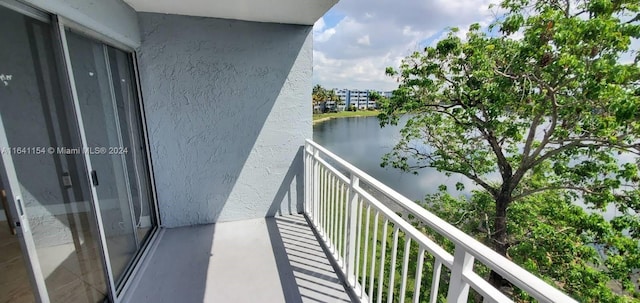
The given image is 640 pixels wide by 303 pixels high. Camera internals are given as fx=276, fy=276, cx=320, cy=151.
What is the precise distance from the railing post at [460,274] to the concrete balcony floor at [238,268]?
1164 millimetres

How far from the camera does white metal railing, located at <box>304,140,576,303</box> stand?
0.86 m

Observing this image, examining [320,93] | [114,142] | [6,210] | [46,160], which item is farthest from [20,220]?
[320,93]

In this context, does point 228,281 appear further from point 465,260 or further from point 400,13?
point 400,13

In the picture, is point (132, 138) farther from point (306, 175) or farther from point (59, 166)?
point (306, 175)

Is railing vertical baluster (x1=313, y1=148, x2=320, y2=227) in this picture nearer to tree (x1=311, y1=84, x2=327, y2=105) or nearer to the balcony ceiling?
the balcony ceiling

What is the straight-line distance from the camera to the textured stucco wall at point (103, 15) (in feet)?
4.65

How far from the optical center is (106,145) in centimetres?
202

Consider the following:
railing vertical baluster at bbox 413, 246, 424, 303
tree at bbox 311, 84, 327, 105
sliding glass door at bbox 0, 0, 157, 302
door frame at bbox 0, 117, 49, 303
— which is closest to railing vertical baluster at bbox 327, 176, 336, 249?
railing vertical baluster at bbox 413, 246, 424, 303

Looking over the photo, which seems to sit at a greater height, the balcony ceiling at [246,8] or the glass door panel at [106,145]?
the balcony ceiling at [246,8]

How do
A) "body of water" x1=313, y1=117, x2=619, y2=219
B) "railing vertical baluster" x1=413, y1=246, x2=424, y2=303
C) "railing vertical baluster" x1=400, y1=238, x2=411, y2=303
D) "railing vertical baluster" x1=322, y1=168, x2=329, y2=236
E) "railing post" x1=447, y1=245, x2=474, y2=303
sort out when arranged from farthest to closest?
1. "body of water" x1=313, y1=117, x2=619, y2=219
2. "railing vertical baluster" x1=322, y1=168, x2=329, y2=236
3. "railing vertical baluster" x1=400, y1=238, x2=411, y2=303
4. "railing vertical baluster" x1=413, y1=246, x2=424, y2=303
5. "railing post" x1=447, y1=245, x2=474, y2=303

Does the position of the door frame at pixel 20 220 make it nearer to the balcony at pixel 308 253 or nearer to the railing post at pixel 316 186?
the balcony at pixel 308 253

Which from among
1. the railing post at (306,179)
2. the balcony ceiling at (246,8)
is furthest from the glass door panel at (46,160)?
the railing post at (306,179)

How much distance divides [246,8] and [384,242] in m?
2.25

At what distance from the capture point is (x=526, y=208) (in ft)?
24.7
